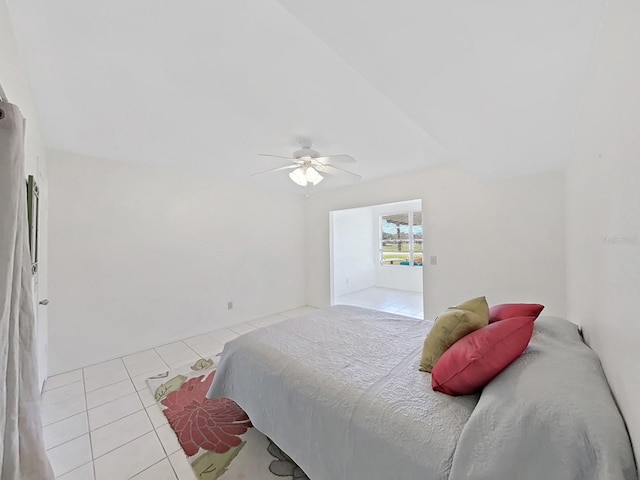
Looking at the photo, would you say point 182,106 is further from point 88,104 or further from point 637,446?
point 637,446

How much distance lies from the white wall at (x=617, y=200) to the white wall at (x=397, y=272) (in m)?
4.98

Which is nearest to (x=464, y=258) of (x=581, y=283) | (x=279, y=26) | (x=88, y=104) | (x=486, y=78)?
(x=581, y=283)

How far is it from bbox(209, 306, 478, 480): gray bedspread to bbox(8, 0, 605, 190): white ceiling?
4.99ft

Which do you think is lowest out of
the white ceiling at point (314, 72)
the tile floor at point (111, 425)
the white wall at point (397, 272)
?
the tile floor at point (111, 425)

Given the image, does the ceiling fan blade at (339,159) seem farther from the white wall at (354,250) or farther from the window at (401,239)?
the window at (401,239)

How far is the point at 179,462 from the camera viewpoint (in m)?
1.55

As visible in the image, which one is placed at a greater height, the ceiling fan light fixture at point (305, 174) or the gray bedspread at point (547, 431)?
the ceiling fan light fixture at point (305, 174)

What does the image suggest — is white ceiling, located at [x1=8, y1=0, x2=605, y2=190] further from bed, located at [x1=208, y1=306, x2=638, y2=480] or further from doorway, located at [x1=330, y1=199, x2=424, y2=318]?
doorway, located at [x1=330, y1=199, x2=424, y2=318]

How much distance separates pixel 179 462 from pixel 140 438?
416 millimetres

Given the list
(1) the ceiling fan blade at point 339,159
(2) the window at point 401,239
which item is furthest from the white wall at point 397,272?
(1) the ceiling fan blade at point 339,159

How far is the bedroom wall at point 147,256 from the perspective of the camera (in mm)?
2656

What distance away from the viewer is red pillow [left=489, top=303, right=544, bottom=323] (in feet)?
5.07

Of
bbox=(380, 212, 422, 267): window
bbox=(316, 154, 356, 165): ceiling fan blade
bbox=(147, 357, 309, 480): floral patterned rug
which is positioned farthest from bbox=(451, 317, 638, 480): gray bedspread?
bbox=(380, 212, 422, 267): window

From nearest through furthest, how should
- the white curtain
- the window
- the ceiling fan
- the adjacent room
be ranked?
the white curtain < the adjacent room < the ceiling fan < the window
